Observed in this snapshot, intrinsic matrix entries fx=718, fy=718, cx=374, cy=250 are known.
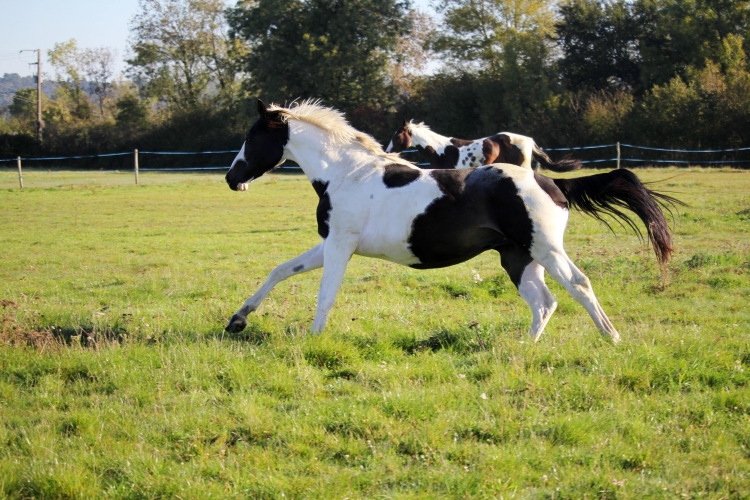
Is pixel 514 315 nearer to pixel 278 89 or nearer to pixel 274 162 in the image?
pixel 274 162

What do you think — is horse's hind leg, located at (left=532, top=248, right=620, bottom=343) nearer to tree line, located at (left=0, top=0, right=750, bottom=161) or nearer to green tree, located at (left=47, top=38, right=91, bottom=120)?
tree line, located at (left=0, top=0, right=750, bottom=161)

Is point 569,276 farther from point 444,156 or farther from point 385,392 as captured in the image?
point 444,156

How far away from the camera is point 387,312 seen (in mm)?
7707


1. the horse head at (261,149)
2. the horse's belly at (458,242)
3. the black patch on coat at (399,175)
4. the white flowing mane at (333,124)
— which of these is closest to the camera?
the horse's belly at (458,242)

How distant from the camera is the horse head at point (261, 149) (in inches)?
297

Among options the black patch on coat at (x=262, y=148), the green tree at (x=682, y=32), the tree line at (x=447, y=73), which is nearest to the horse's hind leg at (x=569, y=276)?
the black patch on coat at (x=262, y=148)

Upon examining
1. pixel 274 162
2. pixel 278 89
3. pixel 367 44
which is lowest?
pixel 274 162

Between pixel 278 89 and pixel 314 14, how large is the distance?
5965 millimetres

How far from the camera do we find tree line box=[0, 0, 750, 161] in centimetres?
3828

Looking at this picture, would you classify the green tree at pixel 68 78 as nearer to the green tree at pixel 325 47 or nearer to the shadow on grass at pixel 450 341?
the green tree at pixel 325 47

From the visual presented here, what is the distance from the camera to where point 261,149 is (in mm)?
7633

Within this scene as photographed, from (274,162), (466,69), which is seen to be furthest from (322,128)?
(466,69)

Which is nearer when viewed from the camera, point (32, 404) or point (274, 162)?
point (32, 404)

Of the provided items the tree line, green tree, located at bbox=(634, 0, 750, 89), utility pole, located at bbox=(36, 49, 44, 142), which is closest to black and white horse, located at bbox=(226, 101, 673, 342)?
the tree line
